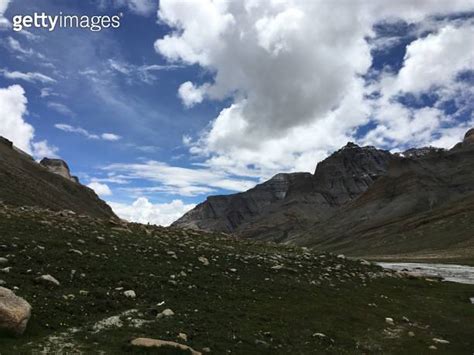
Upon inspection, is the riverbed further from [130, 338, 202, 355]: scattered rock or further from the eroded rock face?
the eroded rock face

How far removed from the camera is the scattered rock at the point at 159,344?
648 inches

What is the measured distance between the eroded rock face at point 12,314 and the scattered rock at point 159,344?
383 cm

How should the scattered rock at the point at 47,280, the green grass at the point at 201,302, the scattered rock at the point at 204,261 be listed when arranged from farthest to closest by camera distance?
the scattered rock at the point at 204,261, the scattered rock at the point at 47,280, the green grass at the point at 201,302

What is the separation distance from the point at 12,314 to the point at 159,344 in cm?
515

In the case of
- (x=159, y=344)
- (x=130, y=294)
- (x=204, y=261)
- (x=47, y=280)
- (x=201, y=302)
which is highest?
(x=204, y=261)

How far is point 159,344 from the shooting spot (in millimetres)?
16578

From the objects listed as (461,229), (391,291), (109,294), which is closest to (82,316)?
(109,294)

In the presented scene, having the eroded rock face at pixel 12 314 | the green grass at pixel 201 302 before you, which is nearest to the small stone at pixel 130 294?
the green grass at pixel 201 302

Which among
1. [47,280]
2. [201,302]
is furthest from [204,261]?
[47,280]

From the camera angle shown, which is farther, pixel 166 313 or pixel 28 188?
pixel 28 188

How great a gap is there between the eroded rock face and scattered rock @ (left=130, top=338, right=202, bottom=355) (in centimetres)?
383

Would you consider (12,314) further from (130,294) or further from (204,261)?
(204,261)

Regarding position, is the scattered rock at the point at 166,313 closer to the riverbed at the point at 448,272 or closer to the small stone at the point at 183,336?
the small stone at the point at 183,336

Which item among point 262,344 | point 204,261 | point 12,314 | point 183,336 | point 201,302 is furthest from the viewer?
point 204,261
